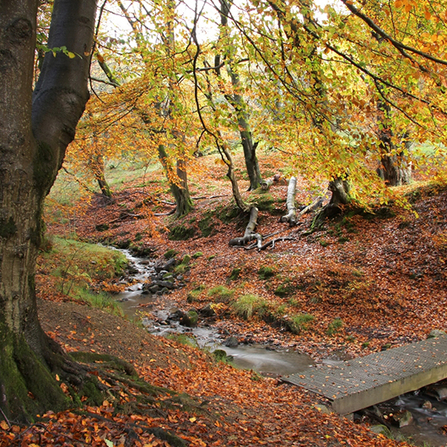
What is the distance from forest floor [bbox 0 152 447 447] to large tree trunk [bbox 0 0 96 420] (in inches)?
12.0

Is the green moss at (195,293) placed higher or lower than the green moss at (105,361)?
lower

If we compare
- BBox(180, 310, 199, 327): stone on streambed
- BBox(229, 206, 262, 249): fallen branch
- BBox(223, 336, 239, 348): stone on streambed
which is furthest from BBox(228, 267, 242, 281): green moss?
BBox(223, 336, 239, 348): stone on streambed

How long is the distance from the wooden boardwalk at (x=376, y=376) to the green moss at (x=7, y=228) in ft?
15.8

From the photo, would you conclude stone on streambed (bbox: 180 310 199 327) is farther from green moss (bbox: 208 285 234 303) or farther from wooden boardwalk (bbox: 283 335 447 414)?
wooden boardwalk (bbox: 283 335 447 414)

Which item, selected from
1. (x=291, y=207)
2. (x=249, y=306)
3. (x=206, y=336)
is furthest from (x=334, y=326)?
(x=291, y=207)

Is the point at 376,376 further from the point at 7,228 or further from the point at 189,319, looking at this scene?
the point at 7,228

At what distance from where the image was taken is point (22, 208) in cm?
295

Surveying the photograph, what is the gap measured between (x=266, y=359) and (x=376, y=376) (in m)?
2.53

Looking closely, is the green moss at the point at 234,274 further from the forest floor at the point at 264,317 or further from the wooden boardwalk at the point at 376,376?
the wooden boardwalk at the point at 376,376

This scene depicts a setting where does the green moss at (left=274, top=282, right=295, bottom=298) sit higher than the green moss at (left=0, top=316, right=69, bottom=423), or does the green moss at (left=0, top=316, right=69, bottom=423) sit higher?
the green moss at (left=0, top=316, right=69, bottom=423)

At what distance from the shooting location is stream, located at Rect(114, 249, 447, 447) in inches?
232

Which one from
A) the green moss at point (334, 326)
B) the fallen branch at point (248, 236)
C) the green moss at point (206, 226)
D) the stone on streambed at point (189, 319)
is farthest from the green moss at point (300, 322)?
the green moss at point (206, 226)

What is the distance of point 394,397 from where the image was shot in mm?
6492

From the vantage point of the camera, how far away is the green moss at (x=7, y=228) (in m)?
2.81
